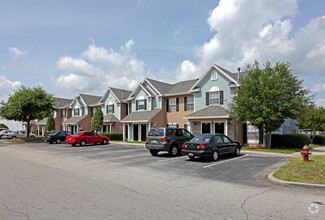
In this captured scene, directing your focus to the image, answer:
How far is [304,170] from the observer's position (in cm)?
924

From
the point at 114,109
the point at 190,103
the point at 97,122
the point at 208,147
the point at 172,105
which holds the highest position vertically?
the point at 190,103

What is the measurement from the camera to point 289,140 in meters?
21.8

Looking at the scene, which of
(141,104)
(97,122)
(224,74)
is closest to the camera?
(224,74)

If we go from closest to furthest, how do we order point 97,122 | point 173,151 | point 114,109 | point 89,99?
point 173,151 → point 97,122 → point 114,109 → point 89,99

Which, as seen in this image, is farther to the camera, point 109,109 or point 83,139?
point 109,109

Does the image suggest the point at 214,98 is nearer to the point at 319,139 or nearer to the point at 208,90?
the point at 208,90

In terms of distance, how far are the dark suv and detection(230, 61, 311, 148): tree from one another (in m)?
6.50

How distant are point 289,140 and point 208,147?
12702 mm

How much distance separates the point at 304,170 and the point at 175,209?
6.30 m

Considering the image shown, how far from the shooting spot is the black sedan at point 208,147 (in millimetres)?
12746

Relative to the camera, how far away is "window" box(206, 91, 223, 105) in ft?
79.1

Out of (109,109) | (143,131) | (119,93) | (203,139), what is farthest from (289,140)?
(109,109)

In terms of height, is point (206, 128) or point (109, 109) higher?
point (109, 109)

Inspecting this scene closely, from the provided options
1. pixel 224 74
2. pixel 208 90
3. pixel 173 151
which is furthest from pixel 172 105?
pixel 173 151
